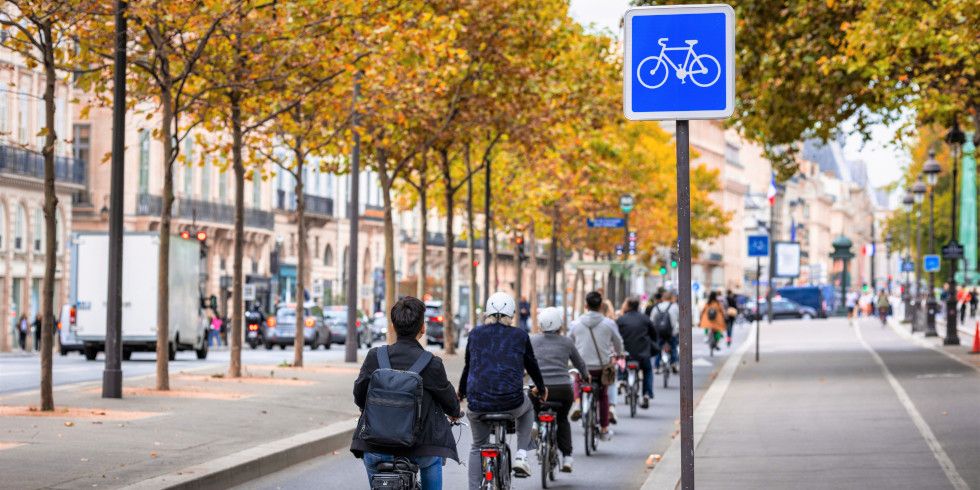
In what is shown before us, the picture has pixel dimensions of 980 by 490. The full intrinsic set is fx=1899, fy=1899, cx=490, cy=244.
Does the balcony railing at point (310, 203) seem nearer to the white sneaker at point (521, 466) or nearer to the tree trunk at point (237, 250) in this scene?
the tree trunk at point (237, 250)

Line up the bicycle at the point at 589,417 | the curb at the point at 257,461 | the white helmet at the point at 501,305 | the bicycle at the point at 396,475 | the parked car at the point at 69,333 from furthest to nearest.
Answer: the parked car at the point at 69,333 → the bicycle at the point at 589,417 → the curb at the point at 257,461 → the white helmet at the point at 501,305 → the bicycle at the point at 396,475

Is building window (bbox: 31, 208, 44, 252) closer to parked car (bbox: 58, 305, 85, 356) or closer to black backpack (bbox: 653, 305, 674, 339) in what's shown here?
parked car (bbox: 58, 305, 85, 356)

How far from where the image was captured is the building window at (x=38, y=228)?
6153cm

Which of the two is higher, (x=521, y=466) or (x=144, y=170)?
(x=144, y=170)

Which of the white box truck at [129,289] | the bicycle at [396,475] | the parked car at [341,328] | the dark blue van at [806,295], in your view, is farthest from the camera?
the dark blue van at [806,295]

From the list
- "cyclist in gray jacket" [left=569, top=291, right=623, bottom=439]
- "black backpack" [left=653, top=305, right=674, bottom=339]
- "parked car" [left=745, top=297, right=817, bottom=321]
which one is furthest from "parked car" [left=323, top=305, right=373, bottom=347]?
"parked car" [left=745, top=297, right=817, bottom=321]

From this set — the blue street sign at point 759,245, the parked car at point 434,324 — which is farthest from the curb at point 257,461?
the parked car at point 434,324

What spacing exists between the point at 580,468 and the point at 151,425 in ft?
14.5

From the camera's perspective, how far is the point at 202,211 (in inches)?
2945

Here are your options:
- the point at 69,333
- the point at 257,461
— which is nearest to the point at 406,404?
the point at 257,461

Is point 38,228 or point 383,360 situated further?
point 38,228

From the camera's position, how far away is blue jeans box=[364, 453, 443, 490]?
30.6 ft

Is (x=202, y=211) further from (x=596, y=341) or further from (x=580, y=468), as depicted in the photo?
(x=580, y=468)

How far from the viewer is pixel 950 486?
14.4 meters
